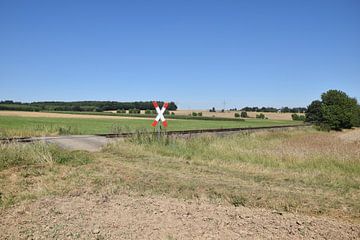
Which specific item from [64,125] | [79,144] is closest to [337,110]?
[64,125]

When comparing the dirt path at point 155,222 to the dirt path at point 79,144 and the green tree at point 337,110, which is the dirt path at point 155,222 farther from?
the green tree at point 337,110

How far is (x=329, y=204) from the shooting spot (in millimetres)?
6316

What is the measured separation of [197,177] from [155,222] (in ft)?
12.0

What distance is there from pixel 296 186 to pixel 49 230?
5688mm

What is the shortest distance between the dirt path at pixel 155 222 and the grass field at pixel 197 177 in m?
0.66

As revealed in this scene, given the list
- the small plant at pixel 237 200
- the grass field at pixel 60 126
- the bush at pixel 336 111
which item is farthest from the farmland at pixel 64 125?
the bush at pixel 336 111

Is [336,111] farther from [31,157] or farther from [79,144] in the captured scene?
[31,157]

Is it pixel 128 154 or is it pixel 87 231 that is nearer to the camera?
pixel 87 231

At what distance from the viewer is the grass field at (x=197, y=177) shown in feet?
21.6

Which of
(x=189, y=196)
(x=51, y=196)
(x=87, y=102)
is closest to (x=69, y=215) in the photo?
(x=51, y=196)

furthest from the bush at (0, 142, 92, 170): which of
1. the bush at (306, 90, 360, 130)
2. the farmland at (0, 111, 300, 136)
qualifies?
the bush at (306, 90, 360, 130)

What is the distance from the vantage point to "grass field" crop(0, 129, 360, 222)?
21.6ft

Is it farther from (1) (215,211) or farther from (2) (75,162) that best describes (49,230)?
(2) (75,162)

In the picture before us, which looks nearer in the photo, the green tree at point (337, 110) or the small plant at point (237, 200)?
the small plant at point (237, 200)
